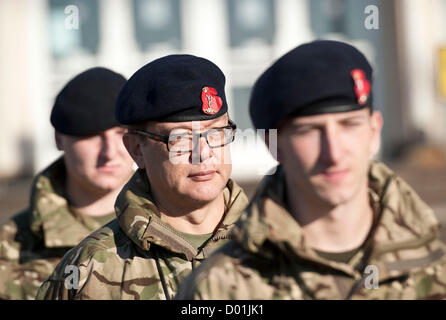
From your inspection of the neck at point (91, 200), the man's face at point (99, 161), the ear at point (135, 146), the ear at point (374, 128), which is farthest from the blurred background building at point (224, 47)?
the ear at point (374, 128)

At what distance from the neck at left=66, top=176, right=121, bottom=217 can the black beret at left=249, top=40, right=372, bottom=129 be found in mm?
2192

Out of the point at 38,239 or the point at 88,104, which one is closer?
the point at 88,104

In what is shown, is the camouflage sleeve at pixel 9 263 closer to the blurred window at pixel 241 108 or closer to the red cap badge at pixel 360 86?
the red cap badge at pixel 360 86

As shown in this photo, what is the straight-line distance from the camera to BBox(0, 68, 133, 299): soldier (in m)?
4.93

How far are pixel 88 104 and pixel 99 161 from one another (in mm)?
337

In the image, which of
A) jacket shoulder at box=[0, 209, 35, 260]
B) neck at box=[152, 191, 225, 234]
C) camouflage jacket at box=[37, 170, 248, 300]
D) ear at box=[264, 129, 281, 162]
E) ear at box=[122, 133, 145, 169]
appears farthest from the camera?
jacket shoulder at box=[0, 209, 35, 260]

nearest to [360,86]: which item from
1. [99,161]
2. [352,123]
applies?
[352,123]

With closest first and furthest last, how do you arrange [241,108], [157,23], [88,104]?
[88,104] < [157,23] < [241,108]

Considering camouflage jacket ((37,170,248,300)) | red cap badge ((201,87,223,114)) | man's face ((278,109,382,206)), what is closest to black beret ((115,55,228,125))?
red cap badge ((201,87,223,114))

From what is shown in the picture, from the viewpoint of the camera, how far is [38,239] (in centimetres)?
520

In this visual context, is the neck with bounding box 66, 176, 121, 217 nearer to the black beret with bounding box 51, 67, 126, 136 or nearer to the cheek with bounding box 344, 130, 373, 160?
the black beret with bounding box 51, 67, 126, 136

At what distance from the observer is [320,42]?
2982 millimetres

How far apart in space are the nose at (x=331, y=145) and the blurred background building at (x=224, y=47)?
9553 mm

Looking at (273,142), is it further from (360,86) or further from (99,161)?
(99,161)
